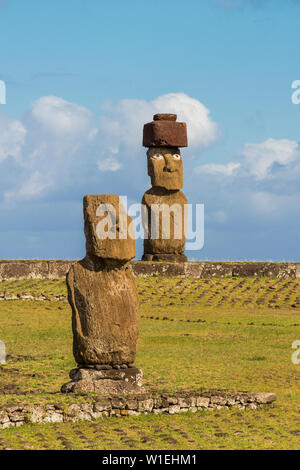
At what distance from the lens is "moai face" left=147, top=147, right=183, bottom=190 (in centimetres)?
2792

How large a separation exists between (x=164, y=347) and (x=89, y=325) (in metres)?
5.59

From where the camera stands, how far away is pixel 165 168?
2800cm

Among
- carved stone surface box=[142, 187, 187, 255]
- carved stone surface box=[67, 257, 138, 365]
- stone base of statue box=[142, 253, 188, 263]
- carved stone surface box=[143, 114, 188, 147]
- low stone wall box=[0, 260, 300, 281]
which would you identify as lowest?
carved stone surface box=[67, 257, 138, 365]

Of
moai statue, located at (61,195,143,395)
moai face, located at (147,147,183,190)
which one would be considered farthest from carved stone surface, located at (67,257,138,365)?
moai face, located at (147,147,183,190)

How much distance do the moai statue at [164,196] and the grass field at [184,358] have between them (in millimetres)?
2301

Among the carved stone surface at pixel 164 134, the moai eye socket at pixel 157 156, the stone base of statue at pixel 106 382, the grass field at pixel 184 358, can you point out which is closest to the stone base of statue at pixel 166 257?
the grass field at pixel 184 358

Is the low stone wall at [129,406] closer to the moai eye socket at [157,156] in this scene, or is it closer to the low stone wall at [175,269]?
the low stone wall at [175,269]

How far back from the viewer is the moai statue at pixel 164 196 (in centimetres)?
2791

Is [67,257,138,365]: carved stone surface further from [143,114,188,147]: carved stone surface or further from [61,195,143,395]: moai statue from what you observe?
[143,114,188,147]: carved stone surface

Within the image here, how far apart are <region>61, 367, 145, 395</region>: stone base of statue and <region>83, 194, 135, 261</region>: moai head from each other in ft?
5.58

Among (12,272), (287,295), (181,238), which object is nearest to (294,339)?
(287,295)

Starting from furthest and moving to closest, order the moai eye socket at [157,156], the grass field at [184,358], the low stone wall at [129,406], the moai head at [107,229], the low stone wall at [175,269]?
the moai eye socket at [157,156] → the low stone wall at [175,269] → the moai head at [107,229] → the low stone wall at [129,406] → the grass field at [184,358]

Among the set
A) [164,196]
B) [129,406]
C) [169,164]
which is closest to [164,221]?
[164,196]

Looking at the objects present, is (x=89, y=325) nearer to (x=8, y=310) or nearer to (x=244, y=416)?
(x=244, y=416)
